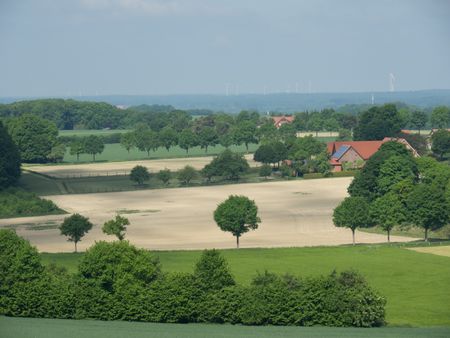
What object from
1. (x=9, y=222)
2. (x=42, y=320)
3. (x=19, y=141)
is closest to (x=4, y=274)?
(x=42, y=320)

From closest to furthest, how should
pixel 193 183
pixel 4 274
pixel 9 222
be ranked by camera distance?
pixel 4 274 < pixel 9 222 < pixel 193 183

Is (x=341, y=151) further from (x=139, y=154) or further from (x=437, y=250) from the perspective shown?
(x=437, y=250)

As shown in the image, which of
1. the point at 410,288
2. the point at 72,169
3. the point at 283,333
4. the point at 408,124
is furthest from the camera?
the point at 408,124

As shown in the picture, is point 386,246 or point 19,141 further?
point 19,141

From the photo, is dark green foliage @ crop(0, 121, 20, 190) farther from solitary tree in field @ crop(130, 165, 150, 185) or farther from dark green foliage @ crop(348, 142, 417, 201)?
dark green foliage @ crop(348, 142, 417, 201)

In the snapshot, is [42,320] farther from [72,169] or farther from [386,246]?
[72,169]

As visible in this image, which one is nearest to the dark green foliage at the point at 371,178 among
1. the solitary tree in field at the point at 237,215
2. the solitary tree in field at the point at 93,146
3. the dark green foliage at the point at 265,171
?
the solitary tree in field at the point at 237,215

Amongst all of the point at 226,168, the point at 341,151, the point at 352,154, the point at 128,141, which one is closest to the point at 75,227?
the point at 226,168
